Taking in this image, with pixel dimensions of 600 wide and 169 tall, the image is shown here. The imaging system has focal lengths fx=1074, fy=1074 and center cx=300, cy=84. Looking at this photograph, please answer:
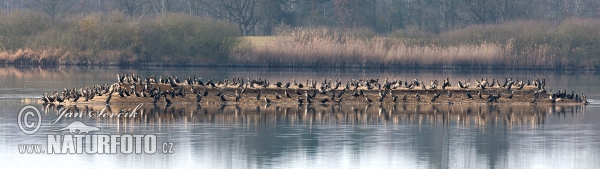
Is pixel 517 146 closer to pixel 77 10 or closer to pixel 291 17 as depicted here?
pixel 291 17

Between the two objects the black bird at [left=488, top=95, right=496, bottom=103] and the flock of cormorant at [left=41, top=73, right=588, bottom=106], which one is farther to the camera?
the black bird at [left=488, top=95, right=496, bottom=103]

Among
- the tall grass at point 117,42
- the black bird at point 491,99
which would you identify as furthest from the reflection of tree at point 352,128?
the tall grass at point 117,42

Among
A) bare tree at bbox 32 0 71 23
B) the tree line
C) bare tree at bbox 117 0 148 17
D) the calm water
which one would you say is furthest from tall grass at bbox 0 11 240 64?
the calm water

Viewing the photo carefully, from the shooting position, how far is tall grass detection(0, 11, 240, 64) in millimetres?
62562

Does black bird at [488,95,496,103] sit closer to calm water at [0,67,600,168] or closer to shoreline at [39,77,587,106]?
shoreline at [39,77,587,106]

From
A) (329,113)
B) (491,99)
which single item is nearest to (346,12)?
(491,99)

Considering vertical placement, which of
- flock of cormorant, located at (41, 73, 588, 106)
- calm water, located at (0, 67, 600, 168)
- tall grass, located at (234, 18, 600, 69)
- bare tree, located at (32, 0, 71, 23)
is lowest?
calm water, located at (0, 67, 600, 168)

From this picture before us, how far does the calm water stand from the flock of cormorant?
2.43 ft

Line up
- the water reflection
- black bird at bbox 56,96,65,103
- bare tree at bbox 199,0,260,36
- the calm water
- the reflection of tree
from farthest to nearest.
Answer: bare tree at bbox 199,0,260,36 → black bird at bbox 56,96,65,103 → the water reflection → the reflection of tree → the calm water

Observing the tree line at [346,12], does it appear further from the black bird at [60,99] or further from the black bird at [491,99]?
the black bird at [60,99]

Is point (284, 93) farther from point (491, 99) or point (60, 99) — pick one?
point (60, 99)

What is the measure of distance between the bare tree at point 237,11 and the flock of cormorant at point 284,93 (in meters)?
48.3

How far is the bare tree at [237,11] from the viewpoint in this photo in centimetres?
8075

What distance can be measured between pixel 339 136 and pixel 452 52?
3907cm
